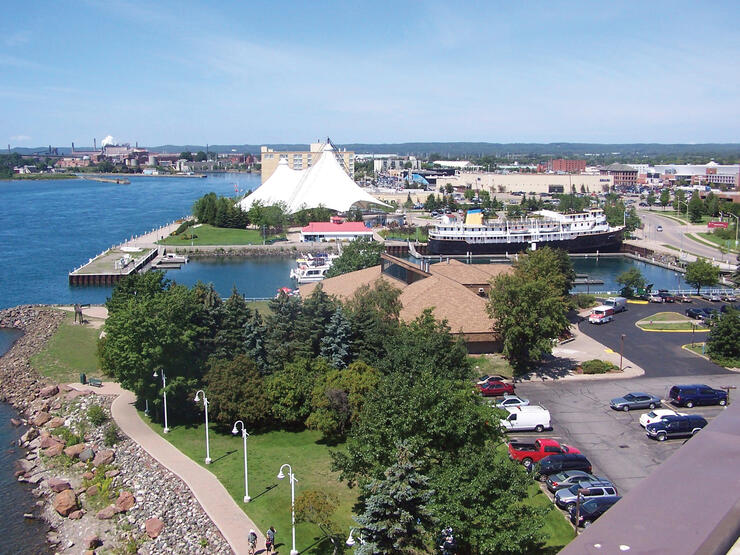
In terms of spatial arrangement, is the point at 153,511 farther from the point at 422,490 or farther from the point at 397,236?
the point at 397,236

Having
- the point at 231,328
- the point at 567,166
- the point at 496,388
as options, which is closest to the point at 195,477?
the point at 231,328

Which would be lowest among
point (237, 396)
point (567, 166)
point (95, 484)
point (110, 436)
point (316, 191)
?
point (95, 484)

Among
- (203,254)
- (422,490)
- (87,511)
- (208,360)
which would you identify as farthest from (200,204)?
(422,490)

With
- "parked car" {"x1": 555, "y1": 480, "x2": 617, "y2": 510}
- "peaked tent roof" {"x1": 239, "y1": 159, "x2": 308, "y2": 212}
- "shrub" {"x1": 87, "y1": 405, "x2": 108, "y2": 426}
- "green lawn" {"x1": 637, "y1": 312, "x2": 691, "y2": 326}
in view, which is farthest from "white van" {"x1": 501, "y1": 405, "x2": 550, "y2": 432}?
"peaked tent roof" {"x1": 239, "y1": 159, "x2": 308, "y2": 212}

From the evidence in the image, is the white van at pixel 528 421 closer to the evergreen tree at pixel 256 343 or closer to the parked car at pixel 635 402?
the parked car at pixel 635 402

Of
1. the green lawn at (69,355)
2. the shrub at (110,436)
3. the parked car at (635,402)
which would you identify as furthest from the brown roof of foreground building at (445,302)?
the shrub at (110,436)

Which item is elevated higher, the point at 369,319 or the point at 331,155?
the point at 331,155

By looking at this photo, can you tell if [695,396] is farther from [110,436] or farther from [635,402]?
[110,436]

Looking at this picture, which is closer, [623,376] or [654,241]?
[623,376]
